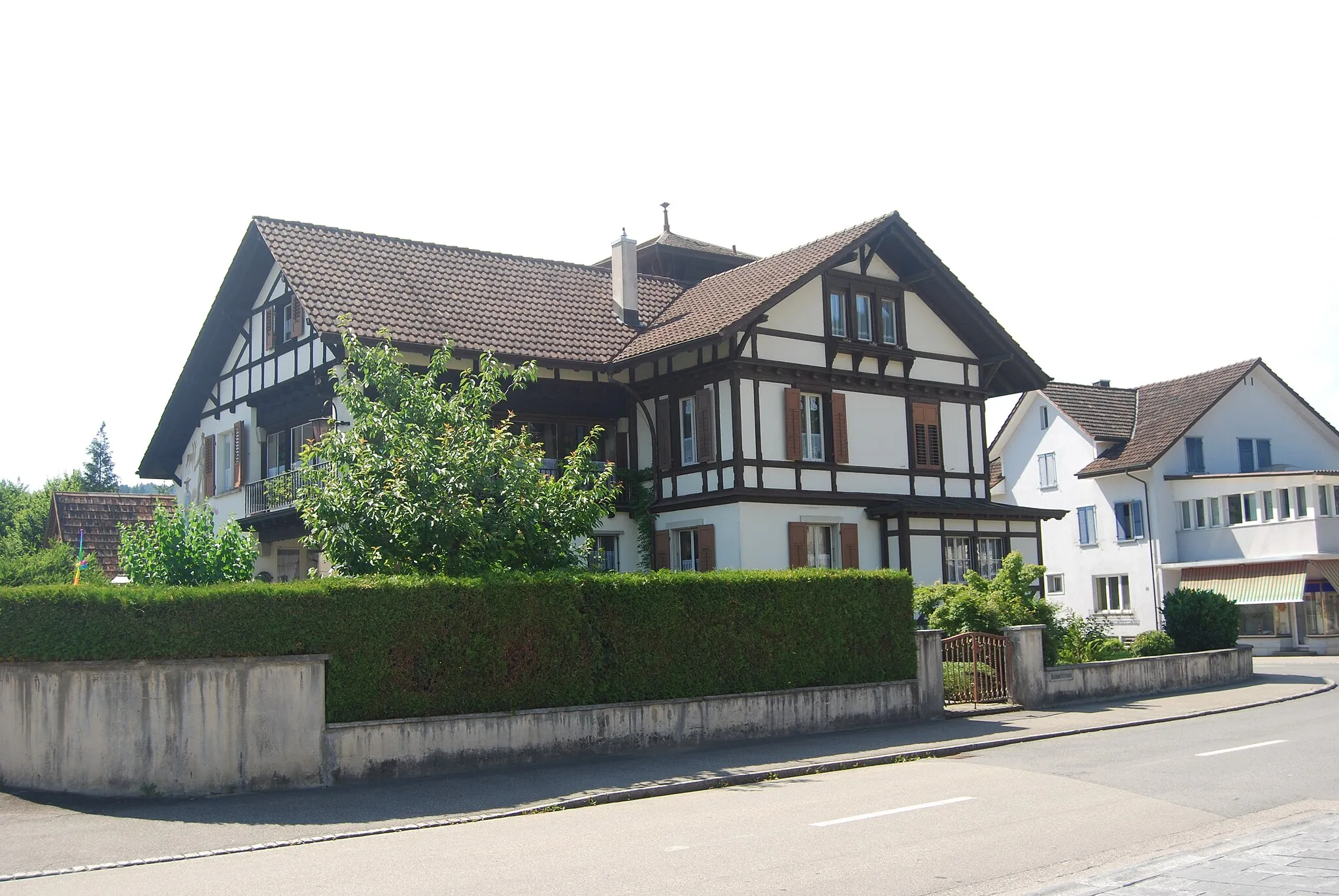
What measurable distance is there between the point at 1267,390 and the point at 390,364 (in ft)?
133

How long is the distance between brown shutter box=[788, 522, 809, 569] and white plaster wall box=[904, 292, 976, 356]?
6.13m

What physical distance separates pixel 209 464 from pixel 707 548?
14085 mm

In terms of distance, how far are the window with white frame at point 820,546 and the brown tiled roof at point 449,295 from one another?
6367 millimetres

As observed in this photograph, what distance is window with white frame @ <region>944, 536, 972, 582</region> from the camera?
3073 cm

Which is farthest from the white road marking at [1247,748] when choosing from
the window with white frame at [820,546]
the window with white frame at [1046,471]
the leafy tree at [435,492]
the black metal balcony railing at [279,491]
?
the window with white frame at [1046,471]

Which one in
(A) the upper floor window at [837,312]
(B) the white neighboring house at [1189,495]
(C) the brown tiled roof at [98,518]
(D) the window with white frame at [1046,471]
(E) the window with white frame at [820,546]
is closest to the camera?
(E) the window with white frame at [820,546]

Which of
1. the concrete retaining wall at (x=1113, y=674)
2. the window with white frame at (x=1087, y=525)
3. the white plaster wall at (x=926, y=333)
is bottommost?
the concrete retaining wall at (x=1113, y=674)

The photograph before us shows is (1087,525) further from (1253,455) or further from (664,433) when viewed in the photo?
(664,433)

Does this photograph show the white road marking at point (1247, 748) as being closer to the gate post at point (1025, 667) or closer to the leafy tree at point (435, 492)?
the gate post at point (1025, 667)

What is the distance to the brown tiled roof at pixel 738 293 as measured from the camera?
1098 inches

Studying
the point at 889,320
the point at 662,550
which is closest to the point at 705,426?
the point at 662,550

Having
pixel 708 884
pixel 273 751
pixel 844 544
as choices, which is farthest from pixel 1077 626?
pixel 708 884

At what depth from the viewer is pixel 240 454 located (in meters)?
31.0

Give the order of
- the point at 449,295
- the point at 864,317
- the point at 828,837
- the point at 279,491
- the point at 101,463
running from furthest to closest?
1. the point at 101,463
2. the point at 864,317
3. the point at 449,295
4. the point at 279,491
5. the point at 828,837
